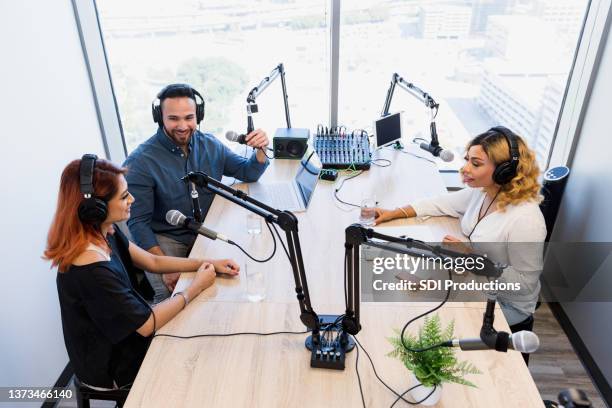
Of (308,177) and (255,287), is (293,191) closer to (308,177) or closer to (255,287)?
(308,177)

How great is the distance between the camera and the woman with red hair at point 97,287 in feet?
4.68

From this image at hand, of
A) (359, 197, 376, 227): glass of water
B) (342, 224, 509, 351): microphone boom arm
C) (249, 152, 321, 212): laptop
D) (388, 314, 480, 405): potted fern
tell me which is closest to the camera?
(342, 224, 509, 351): microphone boom arm

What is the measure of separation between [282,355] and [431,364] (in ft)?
1.43

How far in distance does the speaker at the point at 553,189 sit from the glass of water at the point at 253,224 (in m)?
1.54

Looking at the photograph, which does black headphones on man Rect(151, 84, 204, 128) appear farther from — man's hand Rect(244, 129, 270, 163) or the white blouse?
the white blouse

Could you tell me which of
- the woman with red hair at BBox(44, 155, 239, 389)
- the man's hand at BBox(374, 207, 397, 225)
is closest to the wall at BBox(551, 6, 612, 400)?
the man's hand at BBox(374, 207, 397, 225)

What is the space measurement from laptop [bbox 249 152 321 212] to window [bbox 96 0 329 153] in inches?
25.1

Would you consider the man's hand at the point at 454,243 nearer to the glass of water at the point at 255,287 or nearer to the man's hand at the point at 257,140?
the glass of water at the point at 255,287

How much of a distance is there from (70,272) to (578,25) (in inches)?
106

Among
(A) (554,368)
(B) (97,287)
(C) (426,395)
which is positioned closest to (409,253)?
(C) (426,395)

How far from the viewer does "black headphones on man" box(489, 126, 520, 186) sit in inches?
67.7

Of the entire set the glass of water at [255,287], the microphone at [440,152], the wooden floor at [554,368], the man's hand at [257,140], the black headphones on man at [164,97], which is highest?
the black headphones on man at [164,97]

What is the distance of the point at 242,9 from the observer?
103 inches

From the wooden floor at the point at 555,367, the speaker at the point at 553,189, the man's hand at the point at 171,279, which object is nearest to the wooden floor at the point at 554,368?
the wooden floor at the point at 555,367
